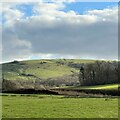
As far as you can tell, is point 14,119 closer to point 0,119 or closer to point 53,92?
point 0,119

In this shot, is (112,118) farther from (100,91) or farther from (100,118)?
(100,91)

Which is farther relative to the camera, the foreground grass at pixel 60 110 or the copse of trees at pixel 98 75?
the copse of trees at pixel 98 75

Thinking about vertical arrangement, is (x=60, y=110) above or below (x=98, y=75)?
below

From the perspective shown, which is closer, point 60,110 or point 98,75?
point 60,110

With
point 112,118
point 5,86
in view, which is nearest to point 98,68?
point 5,86

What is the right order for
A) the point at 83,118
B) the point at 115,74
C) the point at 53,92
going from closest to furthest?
1. the point at 83,118
2. the point at 53,92
3. the point at 115,74

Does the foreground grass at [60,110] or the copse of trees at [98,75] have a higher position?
the copse of trees at [98,75]

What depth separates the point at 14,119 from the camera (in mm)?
26219

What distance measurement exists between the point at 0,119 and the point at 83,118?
22.9 feet

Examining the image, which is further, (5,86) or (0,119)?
(5,86)

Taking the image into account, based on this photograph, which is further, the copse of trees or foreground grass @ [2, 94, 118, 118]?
the copse of trees

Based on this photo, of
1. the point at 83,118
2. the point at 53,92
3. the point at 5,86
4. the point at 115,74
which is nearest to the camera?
the point at 83,118

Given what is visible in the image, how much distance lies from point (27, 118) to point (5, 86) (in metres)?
98.3

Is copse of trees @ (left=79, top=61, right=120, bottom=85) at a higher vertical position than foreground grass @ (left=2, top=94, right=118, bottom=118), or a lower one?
higher
